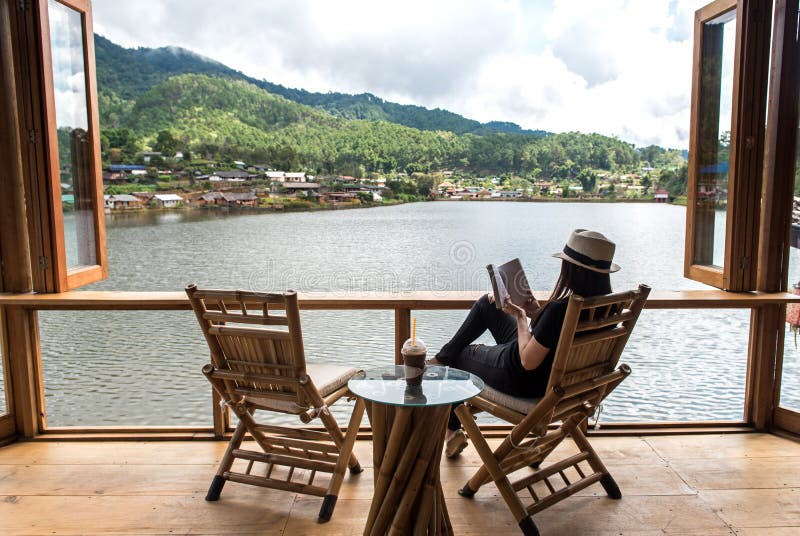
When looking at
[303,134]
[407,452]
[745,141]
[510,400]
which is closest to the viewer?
[407,452]

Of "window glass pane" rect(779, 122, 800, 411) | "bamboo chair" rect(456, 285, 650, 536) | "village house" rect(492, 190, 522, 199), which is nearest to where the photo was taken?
"bamboo chair" rect(456, 285, 650, 536)

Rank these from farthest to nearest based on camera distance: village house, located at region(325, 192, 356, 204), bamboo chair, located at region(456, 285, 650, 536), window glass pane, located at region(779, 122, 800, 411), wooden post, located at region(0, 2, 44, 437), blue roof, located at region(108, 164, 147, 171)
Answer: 1. village house, located at region(325, 192, 356, 204)
2. blue roof, located at region(108, 164, 147, 171)
3. window glass pane, located at region(779, 122, 800, 411)
4. wooden post, located at region(0, 2, 44, 437)
5. bamboo chair, located at region(456, 285, 650, 536)

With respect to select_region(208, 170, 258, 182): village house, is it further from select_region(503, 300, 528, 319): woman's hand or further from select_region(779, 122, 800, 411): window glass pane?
select_region(779, 122, 800, 411): window glass pane

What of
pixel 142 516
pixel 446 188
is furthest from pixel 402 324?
pixel 446 188

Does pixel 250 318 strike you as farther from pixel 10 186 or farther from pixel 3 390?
pixel 3 390

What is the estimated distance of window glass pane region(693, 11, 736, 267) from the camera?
326cm

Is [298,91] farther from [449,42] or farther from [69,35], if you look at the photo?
[69,35]

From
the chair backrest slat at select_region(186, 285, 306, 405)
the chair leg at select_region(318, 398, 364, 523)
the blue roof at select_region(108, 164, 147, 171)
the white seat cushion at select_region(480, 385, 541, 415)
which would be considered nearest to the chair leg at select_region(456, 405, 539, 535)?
the white seat cushion at select_region(480, 385, 541, 415)

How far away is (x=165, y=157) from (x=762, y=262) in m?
5.90

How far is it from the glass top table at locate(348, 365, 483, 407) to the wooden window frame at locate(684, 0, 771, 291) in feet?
6.51

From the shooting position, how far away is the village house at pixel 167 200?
617 cm

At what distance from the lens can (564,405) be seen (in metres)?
2.33

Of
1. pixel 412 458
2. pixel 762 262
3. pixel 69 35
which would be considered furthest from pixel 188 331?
pixel 762 262

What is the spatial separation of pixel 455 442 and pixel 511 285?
84 cm
